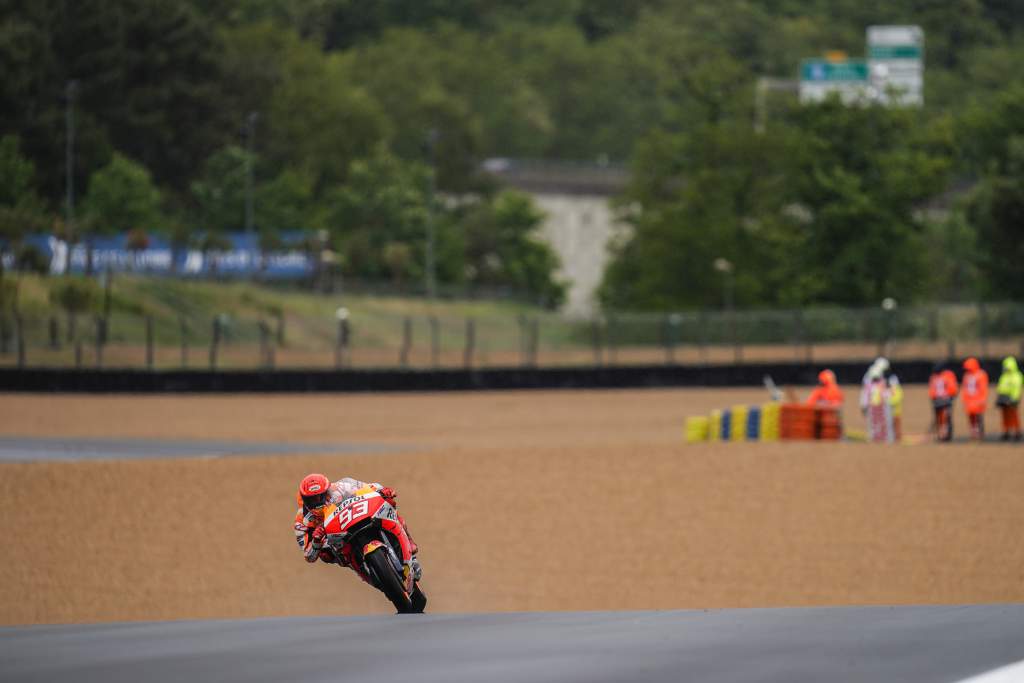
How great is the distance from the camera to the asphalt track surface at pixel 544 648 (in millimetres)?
8109

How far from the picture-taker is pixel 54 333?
154 ft

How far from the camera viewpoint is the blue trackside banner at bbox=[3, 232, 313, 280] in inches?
2564

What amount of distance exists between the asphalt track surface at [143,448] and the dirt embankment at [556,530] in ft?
12.5

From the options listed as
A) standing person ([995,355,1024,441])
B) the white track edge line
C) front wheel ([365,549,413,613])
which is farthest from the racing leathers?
standing person ([995,355,1024,441])

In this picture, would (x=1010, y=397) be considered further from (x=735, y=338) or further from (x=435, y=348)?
(x=735, y=338)

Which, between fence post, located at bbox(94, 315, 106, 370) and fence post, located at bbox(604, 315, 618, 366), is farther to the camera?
fence post, located at bbox(604, 315, 618, 366)

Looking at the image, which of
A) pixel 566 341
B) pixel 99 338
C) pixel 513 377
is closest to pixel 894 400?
pixel 513 377

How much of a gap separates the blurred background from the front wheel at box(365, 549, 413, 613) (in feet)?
118

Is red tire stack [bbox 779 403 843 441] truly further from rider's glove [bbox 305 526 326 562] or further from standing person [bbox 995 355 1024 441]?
rider's glove [bbox 305 526 326 562]

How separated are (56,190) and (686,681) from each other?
78.5m

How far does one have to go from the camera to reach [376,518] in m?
10.9

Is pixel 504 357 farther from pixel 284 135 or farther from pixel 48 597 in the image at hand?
pixel 284 135

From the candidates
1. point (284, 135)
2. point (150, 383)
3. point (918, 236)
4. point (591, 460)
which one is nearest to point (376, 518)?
point (591, 460)

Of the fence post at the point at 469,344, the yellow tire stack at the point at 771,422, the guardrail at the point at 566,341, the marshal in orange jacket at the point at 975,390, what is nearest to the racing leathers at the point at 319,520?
the yellow tire stack at the point at 771,422
